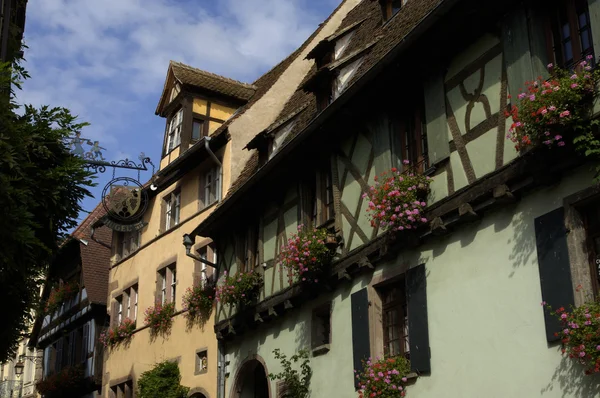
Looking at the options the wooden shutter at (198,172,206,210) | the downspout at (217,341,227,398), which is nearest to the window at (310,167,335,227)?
the downspout at (217,341,227,398)

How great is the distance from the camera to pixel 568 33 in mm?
9320

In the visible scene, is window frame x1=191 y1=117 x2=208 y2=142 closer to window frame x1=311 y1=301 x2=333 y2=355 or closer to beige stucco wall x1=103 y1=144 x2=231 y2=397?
beige stucco wall x1=103 y1=144 x2=231 y2=397

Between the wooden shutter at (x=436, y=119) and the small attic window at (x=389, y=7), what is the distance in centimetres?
396

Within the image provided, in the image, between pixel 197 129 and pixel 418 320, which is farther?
pixel 197 129

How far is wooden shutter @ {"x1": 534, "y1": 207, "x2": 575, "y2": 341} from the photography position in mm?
8578

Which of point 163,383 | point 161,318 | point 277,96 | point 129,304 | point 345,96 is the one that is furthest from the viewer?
point 129,304

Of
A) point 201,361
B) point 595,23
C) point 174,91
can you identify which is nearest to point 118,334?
point 201,361

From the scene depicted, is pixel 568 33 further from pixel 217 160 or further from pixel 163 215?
pixel 163 215

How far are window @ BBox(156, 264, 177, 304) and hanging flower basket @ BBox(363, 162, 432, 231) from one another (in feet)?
36.3

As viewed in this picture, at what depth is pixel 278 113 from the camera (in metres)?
20.7

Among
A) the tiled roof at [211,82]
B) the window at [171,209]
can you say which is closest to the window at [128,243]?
the window at [171,209]

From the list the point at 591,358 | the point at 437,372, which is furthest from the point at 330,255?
the point at 591,358

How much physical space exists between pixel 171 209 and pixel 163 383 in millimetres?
4890

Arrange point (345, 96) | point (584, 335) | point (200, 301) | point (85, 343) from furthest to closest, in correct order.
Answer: point (85, 343)
point (200, 301)
point (345, 96)
point (584, 335)
